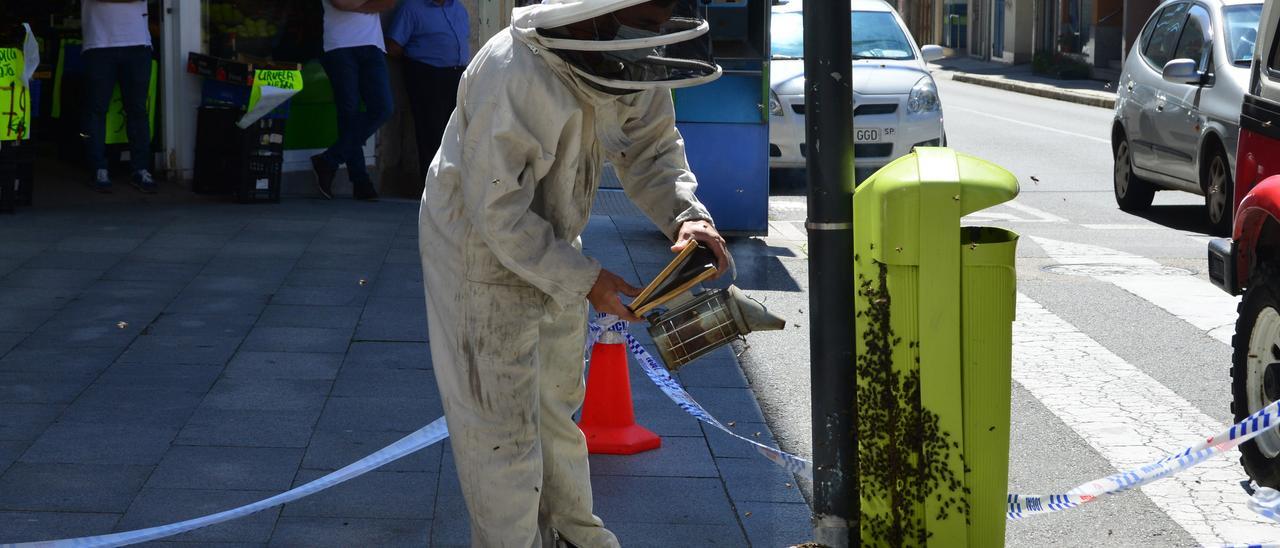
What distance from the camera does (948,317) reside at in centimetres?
351

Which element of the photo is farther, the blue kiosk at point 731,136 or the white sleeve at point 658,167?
the blue kiosk at point 731,136

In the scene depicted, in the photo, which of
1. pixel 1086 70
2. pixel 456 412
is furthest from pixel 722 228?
pixel 1086 70

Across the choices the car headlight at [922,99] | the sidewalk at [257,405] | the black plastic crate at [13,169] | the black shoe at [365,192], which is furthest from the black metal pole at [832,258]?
the car headlight at [922,99]

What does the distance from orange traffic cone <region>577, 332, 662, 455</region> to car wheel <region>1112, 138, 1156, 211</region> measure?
799 centimetres

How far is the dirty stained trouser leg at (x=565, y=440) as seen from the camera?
3947 millimetres

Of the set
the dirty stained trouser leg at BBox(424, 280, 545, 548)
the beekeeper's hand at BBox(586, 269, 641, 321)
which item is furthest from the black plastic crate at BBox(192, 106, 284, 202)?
the beekeeper's hand at BBox(586, 269, 641, 321)

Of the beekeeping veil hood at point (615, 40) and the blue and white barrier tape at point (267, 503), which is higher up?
the beekeeping veil hood at point (615, 40)

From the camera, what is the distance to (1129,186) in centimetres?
1243

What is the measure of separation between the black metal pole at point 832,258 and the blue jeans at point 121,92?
797cm

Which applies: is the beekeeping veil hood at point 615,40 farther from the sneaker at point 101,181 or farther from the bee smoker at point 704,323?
the sneaker at point 101,181

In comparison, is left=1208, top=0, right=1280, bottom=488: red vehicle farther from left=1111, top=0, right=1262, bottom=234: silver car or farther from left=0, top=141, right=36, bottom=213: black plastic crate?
left=0, top=141, right=36, bottom=213: black plastic crate

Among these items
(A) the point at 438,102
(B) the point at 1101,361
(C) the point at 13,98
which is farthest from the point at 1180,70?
(C) the point at 13,98

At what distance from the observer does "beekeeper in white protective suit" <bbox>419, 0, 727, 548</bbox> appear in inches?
135

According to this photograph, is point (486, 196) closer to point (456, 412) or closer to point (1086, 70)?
point (456, 412)
